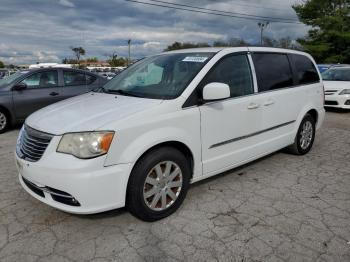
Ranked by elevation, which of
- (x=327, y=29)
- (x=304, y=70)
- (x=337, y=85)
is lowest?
(x=337, y=85)

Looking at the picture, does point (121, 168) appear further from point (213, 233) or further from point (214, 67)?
point (214, 67)

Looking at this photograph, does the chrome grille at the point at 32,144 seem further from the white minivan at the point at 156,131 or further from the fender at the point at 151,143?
the fender at the point at 151,143

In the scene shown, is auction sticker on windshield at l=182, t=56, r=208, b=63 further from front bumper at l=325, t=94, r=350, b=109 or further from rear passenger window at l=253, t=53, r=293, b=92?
front bumper at l=325, t=94, r=350, b=109

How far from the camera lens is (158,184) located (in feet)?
10.6

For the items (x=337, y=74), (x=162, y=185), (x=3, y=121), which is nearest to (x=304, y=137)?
(x=162, y=185)

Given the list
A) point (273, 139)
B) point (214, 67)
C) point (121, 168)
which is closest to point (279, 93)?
point (273, 139)

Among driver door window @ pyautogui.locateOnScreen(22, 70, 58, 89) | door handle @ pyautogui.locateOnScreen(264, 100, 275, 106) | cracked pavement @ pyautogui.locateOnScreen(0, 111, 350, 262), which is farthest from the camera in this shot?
driver door window @ pyautogui.locateOnScreen(22, 70, 58, 89)

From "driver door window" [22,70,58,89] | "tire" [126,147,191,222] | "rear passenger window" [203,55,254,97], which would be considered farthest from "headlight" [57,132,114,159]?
"driver door window" [22,70,58,89]

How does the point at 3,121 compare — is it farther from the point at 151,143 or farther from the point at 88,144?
the point at 151,143

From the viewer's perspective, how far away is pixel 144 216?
10.5 ft

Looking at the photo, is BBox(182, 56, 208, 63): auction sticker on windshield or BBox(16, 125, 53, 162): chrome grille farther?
BBox(182, 56, 208, 63): auction sticker on windshield

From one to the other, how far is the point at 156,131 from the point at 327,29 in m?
35.8

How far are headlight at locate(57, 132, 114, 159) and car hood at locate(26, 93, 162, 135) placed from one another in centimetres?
6

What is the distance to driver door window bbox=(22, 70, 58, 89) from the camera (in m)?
8.01
